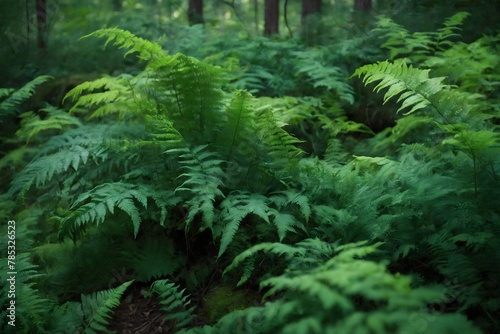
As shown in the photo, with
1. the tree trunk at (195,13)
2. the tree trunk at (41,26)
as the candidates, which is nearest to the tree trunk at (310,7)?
the tree trunk at (195,13)

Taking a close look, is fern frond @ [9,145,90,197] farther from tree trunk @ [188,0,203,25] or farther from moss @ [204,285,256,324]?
tree trunk @ [188,0,203,25]

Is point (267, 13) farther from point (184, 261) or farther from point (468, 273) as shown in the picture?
point (468, 273)

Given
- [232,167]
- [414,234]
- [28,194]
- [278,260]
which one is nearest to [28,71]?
[28,194]

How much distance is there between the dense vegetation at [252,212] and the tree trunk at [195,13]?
5.95m

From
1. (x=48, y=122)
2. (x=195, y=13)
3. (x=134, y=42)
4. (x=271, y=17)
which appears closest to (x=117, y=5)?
(x=195, y=13)

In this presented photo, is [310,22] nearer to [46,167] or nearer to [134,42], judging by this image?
[134,42]

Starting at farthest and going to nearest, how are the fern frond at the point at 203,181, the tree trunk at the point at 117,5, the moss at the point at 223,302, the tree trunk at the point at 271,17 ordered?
the tree trunk at the point at 117,5 → the tree trunk at the point at 271,17 → the moss at the point at 223,302 → the fern frond at the point at 203,181

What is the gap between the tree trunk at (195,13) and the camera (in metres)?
10.0

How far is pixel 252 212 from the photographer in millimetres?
2898

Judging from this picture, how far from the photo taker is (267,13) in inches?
389

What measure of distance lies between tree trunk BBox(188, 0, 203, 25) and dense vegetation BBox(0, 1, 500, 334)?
19.5ft

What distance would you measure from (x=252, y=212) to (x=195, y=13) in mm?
8567

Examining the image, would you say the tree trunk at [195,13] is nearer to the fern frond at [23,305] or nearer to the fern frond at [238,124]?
the fern frond at [238,124]

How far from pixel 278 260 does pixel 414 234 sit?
3.26ft
